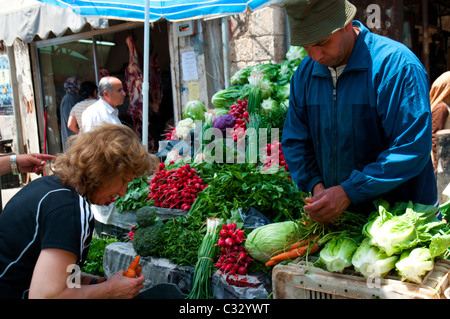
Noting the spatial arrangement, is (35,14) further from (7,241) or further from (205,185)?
(7,241)

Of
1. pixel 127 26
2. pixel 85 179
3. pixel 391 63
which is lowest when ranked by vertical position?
pixel 85 179

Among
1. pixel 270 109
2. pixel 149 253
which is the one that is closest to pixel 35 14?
pixel 270 109

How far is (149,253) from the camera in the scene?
10.9ft

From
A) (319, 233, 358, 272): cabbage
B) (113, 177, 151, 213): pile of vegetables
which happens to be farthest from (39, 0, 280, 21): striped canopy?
(319, 233, 358, 272): cabbage

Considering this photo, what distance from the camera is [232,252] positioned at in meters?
2.92

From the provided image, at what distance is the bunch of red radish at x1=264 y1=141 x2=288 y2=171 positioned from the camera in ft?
13.4

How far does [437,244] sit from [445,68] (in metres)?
7.13

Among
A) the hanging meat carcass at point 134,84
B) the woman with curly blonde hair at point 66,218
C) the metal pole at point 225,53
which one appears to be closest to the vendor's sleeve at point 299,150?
the woman with curly blonde hair at point 66,218

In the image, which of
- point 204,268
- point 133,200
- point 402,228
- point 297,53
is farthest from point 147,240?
point 297,53

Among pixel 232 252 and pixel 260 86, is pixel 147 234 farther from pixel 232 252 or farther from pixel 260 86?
pixel 260 86

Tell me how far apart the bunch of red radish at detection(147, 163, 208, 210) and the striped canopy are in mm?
2130

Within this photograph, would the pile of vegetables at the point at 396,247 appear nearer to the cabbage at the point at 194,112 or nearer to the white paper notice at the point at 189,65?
the cabbage at the point at 194,112

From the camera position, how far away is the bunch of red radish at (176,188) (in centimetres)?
400

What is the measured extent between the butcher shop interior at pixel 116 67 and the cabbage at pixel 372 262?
703 cm
